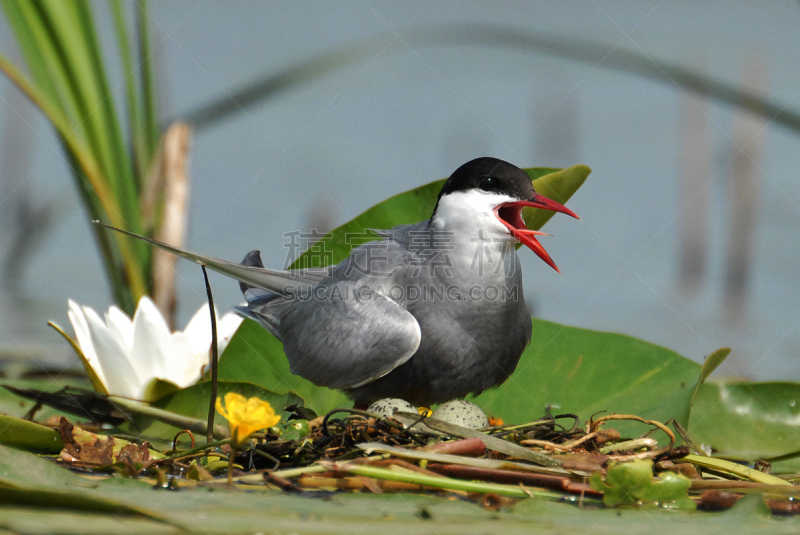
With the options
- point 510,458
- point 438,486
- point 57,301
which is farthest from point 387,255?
point 57,301

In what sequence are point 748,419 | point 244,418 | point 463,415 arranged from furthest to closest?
point 748,419 → point 463,415 → point 244,418

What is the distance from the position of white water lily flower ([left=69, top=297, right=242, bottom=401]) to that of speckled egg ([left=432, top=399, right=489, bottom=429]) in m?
0.85

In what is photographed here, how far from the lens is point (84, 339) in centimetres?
224

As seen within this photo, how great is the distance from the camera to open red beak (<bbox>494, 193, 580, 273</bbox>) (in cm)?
216

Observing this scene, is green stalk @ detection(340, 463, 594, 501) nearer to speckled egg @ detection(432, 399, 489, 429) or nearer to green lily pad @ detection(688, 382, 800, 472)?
speckled egg @ detection(432, 399, 489, 429)

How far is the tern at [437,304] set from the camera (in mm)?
2201

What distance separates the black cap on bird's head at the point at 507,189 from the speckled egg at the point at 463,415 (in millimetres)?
539

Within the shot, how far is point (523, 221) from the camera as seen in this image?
7.86 ft

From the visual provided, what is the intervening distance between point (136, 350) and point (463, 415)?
1068 mm

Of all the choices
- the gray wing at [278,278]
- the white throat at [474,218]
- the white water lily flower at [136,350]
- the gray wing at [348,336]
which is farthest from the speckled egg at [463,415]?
the white water lily flower at [136,350]

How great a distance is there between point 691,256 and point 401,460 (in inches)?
565

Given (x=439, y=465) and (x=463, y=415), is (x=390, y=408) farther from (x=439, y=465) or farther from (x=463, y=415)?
(x=439, y=465)

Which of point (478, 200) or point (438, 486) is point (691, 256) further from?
point (438, 486)

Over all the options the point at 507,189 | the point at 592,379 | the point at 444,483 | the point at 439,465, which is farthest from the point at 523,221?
the point at 444,483
